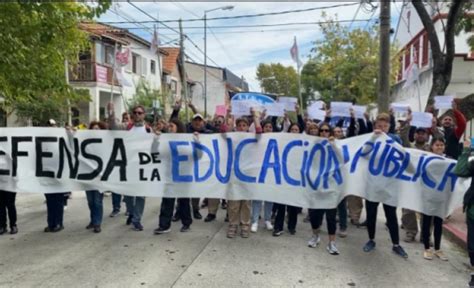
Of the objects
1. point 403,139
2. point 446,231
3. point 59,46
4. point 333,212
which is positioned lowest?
point 446,231

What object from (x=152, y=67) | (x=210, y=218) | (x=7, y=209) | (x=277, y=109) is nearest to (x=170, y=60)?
(x=152, y=67)

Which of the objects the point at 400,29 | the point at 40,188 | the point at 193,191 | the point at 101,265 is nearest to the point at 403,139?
the point at 193,191

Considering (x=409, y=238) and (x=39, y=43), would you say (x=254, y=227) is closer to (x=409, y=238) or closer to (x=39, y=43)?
(x=409, y=238)

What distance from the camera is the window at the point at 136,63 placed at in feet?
107

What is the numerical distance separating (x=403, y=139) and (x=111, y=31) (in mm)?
23388

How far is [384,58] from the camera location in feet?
38.8

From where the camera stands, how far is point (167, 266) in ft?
18.0

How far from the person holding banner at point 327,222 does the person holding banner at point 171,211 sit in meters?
→ 1.84

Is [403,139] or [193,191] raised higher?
[403,139]

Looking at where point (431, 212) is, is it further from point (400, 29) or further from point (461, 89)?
point (400, 29)

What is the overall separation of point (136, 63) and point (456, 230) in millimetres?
28511

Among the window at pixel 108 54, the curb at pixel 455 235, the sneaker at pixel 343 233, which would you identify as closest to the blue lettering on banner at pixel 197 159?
the sneaker at pixel 343 233

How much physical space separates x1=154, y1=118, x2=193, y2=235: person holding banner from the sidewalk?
12.6 feet

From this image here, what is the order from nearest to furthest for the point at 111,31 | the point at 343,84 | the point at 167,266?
the point at 167,266
the point at 111,31
the point at 343,84
